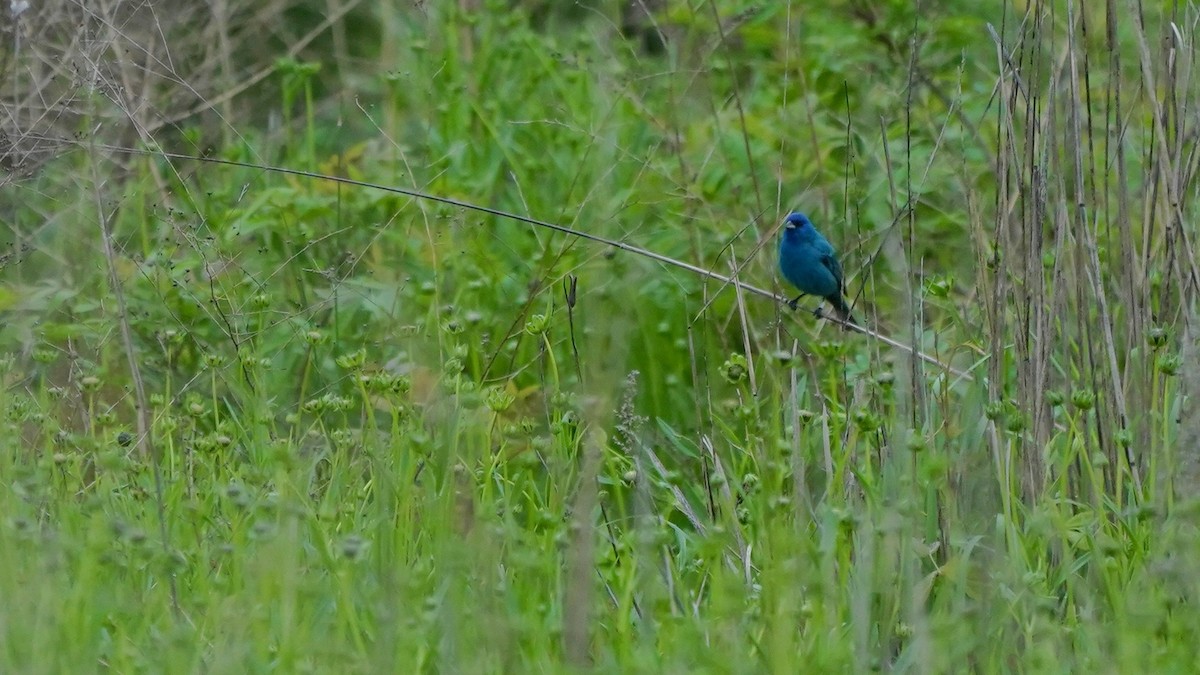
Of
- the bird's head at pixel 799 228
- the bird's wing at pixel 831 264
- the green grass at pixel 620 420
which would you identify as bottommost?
the green grass at pixel 620 420

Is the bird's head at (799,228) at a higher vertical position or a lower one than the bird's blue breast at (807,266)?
higher

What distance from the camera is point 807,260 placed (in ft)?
13.7

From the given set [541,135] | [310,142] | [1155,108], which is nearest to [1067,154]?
[1155,108]

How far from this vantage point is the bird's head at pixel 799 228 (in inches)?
164

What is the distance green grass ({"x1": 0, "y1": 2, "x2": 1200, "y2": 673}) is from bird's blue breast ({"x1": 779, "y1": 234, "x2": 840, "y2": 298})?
93mm

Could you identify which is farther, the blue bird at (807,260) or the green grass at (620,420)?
the blue bird at (807,260)

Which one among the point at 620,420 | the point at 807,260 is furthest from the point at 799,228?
the point at 620,420

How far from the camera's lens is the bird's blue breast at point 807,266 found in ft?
13.6

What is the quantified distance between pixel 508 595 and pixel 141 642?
460 millimetres

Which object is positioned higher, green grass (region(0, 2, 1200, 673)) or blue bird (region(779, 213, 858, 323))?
blue bird (region(779, 213, 858, 323))

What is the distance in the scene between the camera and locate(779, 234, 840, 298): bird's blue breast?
4.13m

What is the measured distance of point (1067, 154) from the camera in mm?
2867

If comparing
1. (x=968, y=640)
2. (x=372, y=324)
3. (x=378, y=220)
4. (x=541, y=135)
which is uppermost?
(x=541, y=135)

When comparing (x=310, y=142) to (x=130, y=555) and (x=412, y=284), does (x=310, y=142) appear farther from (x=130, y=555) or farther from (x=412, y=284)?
(x=130, y=555)
